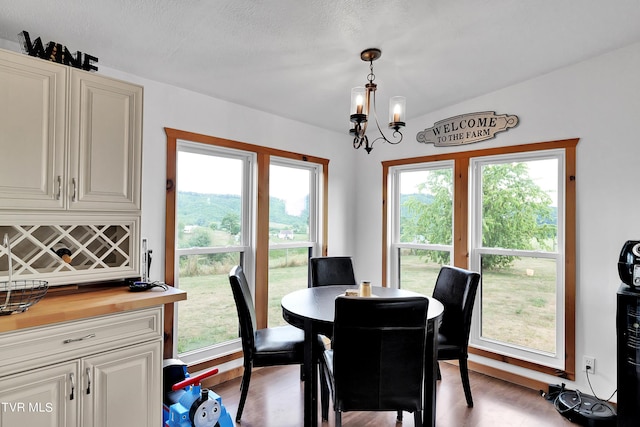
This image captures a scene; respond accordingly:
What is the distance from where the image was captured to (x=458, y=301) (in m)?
2.82

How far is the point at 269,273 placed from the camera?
11.7ft

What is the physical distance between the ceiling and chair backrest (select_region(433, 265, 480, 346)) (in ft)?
5.34

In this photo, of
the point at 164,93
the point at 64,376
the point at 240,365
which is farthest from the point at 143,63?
the point at 240,365

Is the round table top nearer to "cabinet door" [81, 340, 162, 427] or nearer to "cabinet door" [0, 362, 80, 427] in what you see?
"cabinet door" [81, 340, 162, 427]

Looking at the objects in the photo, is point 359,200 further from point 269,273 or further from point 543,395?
point 543,395

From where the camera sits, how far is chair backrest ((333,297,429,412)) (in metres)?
1.86

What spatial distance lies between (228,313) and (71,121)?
1.97 m

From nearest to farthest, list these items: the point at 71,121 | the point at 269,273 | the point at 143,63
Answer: the point at 71,121
the point at 143,63
the point at 269,273

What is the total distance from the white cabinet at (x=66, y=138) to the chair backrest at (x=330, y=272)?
1.70m

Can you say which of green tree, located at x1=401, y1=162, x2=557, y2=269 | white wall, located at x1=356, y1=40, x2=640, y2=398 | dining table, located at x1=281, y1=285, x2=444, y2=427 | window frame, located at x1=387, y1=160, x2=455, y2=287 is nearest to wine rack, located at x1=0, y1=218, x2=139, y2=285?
dining table, located at x1=281, y1=285, x2=444, y2=427

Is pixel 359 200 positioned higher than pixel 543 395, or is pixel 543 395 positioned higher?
pixel 359 200

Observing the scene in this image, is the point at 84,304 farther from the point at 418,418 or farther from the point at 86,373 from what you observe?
the point at 418,418

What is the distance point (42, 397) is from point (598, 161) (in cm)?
380

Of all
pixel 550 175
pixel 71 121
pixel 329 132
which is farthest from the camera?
pixel 329 132
